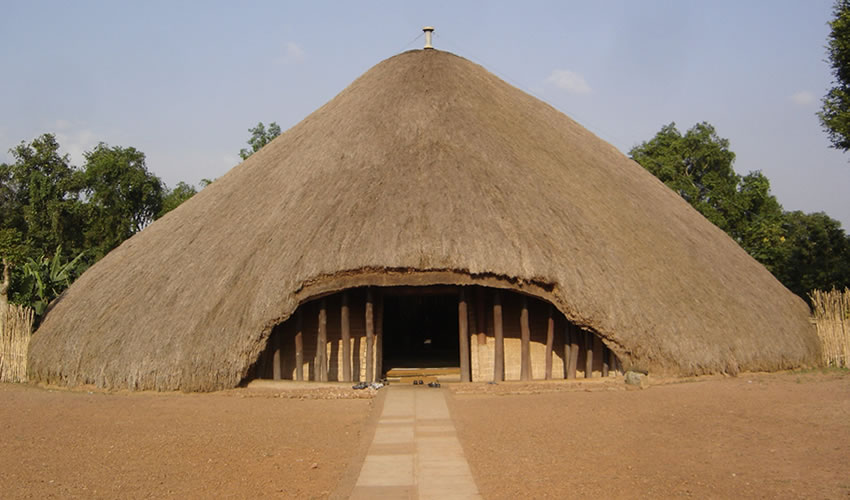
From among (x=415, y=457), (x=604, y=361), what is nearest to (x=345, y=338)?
(x=415, y=457)

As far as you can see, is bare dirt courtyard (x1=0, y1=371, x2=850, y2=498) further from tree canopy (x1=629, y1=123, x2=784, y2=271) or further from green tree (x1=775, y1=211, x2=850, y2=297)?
tree canopy (x1=629, y1=123, x2=784, y2=271)

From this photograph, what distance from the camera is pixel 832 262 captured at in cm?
2280

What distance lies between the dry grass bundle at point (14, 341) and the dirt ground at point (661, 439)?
816 cm

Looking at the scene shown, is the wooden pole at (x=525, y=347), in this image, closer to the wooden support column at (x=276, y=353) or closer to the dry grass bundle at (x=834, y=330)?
the wooden support column at (x=276, y=353)

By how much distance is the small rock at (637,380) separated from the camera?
10719 mm

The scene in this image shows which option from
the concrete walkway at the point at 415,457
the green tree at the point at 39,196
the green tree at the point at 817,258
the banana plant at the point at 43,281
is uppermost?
the green tree at the point at 39,196

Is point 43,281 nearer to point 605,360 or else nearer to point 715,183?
point 605,360

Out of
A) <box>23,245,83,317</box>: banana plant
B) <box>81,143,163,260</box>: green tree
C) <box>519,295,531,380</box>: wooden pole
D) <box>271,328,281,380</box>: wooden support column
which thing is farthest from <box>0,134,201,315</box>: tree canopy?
<box>519,295,531,380</box>: wooden pole

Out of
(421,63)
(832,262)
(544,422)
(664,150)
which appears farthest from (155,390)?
(664,150)

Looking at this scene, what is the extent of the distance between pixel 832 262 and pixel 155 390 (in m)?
22.6

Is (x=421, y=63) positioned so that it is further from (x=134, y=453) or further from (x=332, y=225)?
(x=134, y=453)

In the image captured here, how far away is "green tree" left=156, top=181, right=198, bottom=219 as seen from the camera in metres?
35.6

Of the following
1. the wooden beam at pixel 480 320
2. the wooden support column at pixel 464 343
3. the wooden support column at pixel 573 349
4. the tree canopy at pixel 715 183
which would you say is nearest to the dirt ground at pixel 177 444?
the wooden support column at pixel 464 343

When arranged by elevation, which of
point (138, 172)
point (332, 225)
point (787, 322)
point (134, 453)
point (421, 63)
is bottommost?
point (134, 453)
